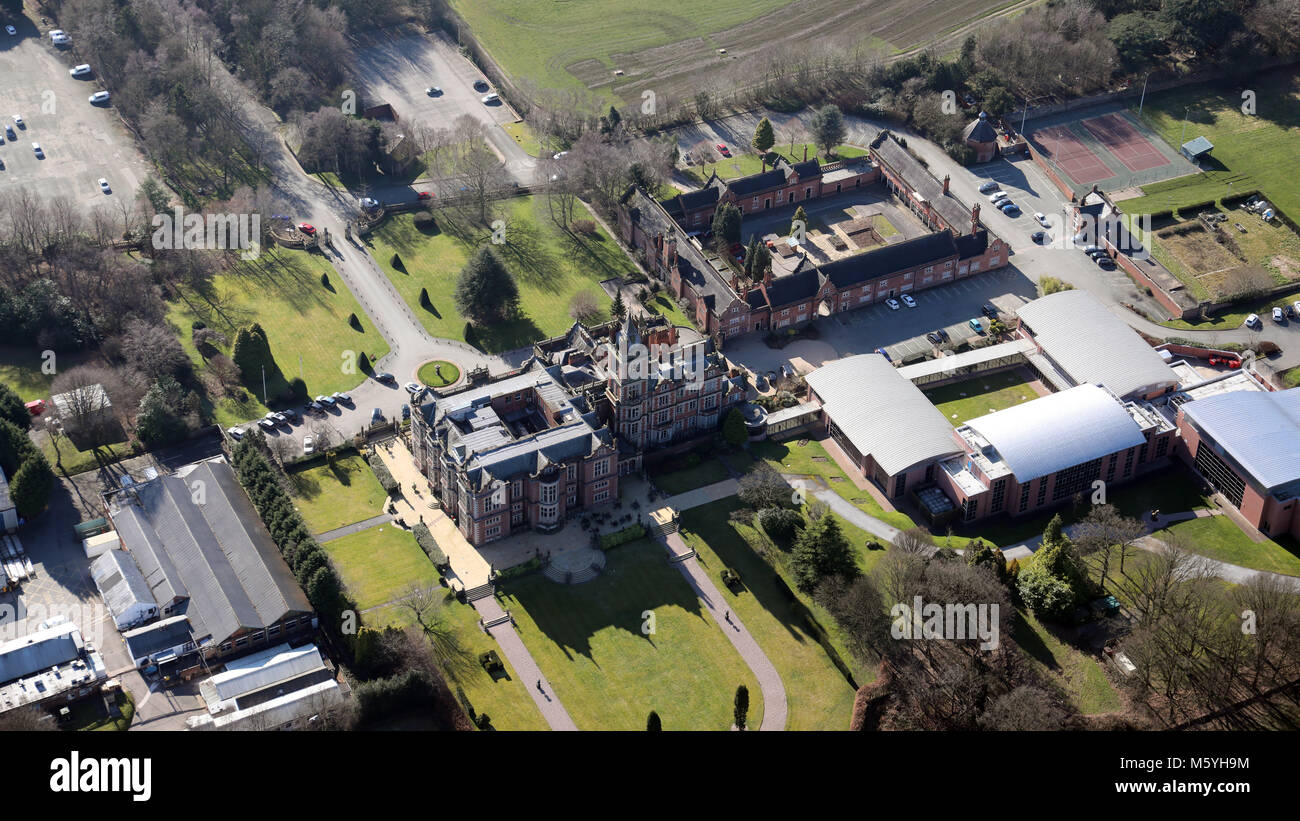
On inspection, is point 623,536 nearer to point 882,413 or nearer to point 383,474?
point 383,474

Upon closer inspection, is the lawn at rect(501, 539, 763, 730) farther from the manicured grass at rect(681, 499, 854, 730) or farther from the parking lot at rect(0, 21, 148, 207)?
the parking lot at rect(0, 21, 148, 207)

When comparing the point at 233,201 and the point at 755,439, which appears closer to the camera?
the point at 755,439

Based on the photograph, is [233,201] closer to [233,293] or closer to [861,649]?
[233,293]

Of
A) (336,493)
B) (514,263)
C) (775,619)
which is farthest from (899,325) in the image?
(336,493)

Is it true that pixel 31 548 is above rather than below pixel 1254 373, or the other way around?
below

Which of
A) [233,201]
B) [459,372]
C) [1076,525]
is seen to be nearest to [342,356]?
[459,372]

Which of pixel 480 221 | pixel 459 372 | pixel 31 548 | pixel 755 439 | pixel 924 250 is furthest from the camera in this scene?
pixel 480 221
